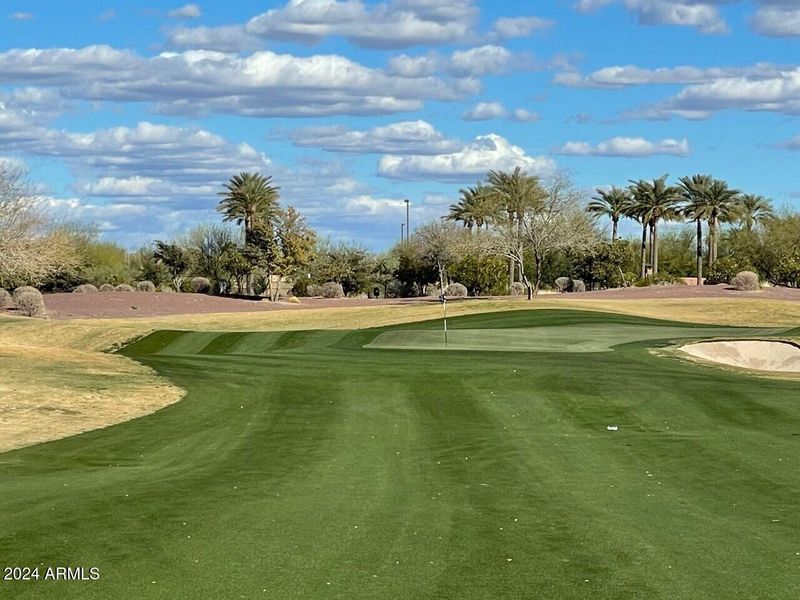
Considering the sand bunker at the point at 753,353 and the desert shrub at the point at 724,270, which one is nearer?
the sand bunker at the point at 753,353

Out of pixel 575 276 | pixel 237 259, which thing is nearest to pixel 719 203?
pixel 575 276

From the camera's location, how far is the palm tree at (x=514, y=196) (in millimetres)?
72500

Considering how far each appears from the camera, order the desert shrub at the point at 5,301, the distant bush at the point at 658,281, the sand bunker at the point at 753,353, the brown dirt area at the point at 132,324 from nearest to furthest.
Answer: the brown dirt area at the point at 132,324 < the sand bunker at the point at 753,353 < the desert shrub at the point at 5,301 < the distant bush at the point at 658,281

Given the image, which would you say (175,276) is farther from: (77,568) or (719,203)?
(77,568)

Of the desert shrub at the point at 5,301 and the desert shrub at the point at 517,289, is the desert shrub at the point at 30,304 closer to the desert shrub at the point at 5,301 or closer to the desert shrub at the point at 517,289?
the desert shrub at the point at 5,301

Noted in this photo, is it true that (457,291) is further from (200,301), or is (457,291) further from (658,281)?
→ (200,301)

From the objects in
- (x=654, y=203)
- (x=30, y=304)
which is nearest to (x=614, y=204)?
(x=654, y=203)

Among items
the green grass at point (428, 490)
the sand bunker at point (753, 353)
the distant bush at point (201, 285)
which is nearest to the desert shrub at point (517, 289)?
the distant bush at point (201, 285)

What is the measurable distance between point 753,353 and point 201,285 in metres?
66.6

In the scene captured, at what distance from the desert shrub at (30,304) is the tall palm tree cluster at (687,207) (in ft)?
155

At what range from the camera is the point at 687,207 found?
98312 mm

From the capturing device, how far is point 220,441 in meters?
19.6

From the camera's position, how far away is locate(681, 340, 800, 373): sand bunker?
36.9 meters

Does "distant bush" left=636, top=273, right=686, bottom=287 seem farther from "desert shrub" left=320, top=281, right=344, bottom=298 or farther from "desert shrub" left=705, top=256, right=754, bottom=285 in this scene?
"desert shrub" left=320, top=281, right=344, bottom=298
